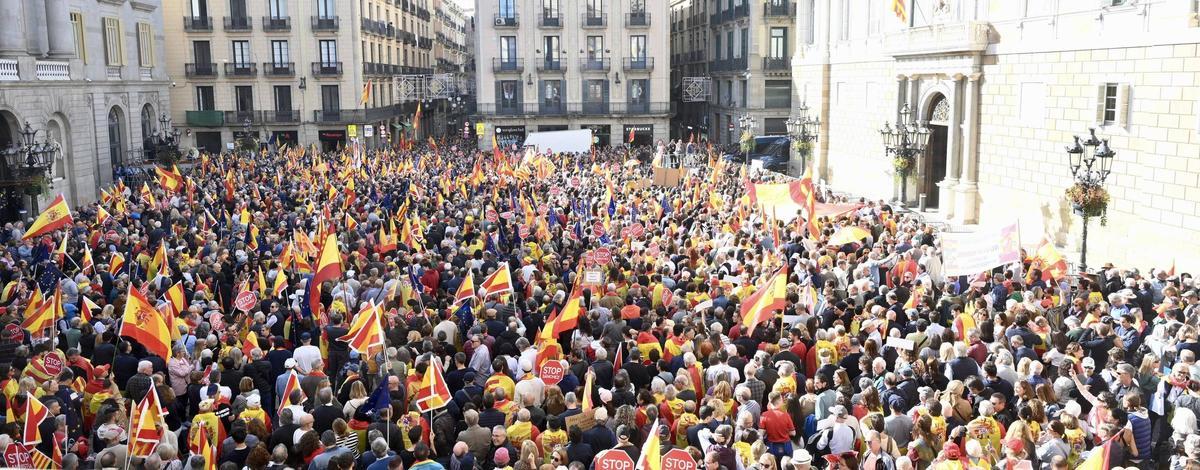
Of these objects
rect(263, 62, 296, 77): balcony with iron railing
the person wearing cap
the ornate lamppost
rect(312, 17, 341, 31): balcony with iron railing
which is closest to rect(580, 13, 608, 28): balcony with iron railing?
rect(312, 17, 341, 31): balcony with iron railing

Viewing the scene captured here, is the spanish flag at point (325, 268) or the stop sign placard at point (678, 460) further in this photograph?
the spanish flag at point (325, 268)

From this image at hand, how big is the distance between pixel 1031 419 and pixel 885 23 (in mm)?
26494

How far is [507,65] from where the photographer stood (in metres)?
60.8

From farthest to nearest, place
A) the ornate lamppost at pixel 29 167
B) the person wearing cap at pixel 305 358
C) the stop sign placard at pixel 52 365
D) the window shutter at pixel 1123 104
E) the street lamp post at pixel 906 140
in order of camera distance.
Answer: the street lamp post at pixel 906 140 → the ornate lamppost at pixel 29 167 → the window shutter at pixel 1123 104 → the person wearing cap at pixel 305 358 → the stop sign placard at pixel 52 365

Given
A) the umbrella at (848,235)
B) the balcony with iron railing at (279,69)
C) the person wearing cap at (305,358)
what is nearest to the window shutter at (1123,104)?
the umbrella at (848,235)

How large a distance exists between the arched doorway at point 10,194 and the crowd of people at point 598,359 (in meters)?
10.5

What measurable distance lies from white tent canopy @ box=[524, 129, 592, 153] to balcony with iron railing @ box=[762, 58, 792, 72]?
11.7 m

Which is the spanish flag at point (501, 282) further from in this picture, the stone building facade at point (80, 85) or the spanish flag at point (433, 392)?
the stone building facade at point (80, 85)

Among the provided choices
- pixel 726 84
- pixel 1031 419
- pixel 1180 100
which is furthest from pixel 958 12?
pixel 726 84

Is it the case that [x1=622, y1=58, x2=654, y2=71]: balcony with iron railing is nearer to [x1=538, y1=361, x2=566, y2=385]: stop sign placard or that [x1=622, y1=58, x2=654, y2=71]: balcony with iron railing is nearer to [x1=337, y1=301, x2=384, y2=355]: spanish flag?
[x1=337, y1=301, x2=384, y2=355]: spanish flag

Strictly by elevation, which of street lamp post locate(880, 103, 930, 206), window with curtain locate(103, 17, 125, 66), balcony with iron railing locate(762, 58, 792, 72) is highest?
window with curtain locate(103, 17, 125, 66)

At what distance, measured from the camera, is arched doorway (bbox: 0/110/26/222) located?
30719 millimetres

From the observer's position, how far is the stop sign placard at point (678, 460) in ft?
28.2

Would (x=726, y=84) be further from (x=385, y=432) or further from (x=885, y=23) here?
(x=385, y=432)
